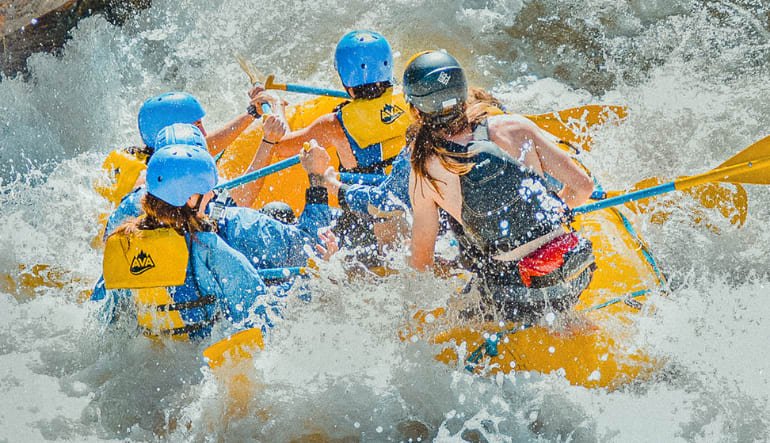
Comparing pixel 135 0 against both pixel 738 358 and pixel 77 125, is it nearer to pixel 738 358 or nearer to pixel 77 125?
pixel 77 125

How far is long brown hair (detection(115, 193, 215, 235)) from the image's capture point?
3.28 meters

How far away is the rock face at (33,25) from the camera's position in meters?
7.49

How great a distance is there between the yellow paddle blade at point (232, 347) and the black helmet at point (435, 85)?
52.4 inches

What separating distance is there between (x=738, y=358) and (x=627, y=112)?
216 centimetres

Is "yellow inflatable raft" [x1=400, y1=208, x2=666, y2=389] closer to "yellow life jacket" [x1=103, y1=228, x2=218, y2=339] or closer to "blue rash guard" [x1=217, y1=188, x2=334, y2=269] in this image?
"blue rash guard" [x1=217, y1=188, x2=334, y2=269]

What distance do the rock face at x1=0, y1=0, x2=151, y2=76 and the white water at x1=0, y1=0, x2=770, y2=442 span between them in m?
0.17

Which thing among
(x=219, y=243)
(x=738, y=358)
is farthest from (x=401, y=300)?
(x=738, y=358)

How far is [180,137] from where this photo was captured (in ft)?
12.1

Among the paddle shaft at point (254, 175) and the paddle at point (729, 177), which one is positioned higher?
the paddle shaft at point (254, 175)

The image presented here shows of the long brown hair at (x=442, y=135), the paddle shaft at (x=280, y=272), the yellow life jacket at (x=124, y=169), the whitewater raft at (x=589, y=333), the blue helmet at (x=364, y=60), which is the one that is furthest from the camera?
the yellow life jacket at (x=124, y=169)

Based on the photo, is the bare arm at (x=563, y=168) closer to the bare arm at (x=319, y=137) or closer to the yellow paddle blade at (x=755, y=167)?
the yellow paddle blade at (x=755, y=167)

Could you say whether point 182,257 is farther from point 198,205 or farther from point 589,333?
point 589,333

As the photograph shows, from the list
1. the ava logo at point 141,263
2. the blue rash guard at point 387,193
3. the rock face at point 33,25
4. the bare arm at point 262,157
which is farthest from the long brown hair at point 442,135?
the rock face at point 33,25

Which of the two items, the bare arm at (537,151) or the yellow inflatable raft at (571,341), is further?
the yellow inflatable raft at (571,341)
